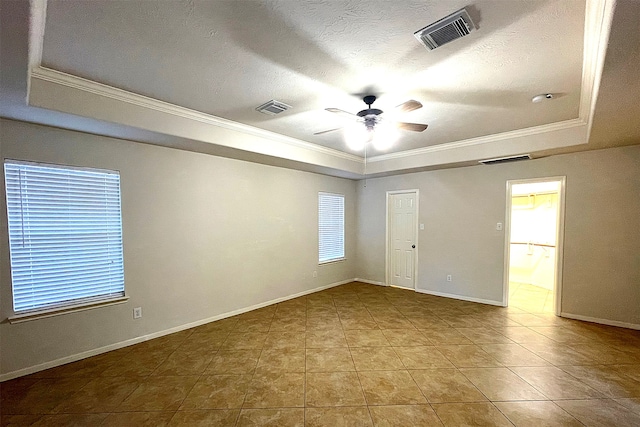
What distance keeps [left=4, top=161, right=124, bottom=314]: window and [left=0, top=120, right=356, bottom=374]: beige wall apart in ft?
0.30

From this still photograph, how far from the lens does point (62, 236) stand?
277 centimetres

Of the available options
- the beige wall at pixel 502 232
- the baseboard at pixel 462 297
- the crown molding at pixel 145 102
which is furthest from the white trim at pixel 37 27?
the baseboard at pixel 462 297

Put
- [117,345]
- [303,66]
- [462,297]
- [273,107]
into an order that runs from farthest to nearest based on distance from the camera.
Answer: [462,297] < [117,345] < [273,107] < [303,66]

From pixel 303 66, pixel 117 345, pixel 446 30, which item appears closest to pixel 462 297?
pixel 446 30

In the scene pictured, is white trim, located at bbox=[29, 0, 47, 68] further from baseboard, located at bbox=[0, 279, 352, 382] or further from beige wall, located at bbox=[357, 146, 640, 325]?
beige wall, located at bbox=[357, 146, 640, 325]

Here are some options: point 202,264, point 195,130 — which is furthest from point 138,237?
point 195,130

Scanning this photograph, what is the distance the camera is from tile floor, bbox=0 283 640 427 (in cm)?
204

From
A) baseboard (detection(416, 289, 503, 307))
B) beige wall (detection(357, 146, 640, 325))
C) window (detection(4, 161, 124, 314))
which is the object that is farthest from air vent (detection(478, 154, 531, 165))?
window (detection(4, 161, 124, 314))

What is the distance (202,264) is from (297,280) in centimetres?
191

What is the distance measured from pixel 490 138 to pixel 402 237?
252 cm

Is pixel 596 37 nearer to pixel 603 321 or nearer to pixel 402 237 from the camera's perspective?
pixel 603 321

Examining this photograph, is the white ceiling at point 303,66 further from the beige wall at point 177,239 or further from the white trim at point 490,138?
the beige wall at point 177,239

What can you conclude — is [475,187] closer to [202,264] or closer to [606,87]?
[606,87]

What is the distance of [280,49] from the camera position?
195 cm
